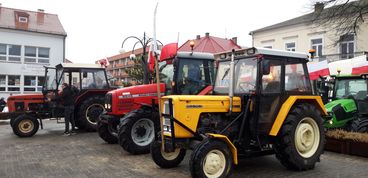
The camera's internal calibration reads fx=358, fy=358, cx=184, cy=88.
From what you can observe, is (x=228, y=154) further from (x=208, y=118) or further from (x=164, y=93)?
(x=164, y=93)

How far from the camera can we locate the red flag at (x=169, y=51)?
827cm

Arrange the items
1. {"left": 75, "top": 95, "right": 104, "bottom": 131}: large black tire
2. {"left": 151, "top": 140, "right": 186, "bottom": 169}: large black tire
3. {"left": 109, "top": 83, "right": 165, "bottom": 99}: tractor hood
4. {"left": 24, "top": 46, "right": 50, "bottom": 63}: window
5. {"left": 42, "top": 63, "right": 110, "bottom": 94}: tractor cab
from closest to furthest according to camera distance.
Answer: {"left": 151, "top": 140, "right": 186, "bottom": 169}: large black tire, {"left": 109, "top": 83, "right": 165, "bottom": 99}: tractor hood, {"left": 75, "top": 95, "right": 104, "bottom": 131}: large black tire, {"left": 42, "top": 63, "right": 110, "bottom": 94}: tractor cab, {"left": 24, "top": 46, "right": 50, "bottom": 63}: window

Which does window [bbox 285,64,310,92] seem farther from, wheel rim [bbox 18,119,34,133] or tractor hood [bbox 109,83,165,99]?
wheel rim [bbox 18,119,34,133]

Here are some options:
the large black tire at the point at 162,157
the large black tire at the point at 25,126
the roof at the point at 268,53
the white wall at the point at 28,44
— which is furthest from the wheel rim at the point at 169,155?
the white wall at the point at 28,44

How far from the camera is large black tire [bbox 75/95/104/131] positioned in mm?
11586

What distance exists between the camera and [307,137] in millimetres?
6512

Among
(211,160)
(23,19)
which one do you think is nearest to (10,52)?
(23,19)

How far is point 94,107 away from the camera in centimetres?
1177

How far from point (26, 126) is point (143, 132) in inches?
198

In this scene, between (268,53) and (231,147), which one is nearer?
(231,147)

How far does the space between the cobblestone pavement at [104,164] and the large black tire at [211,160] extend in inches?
26.7

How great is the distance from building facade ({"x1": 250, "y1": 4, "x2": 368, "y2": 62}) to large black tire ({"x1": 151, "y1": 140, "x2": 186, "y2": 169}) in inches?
679

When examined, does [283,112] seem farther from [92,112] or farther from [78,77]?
[78,77]

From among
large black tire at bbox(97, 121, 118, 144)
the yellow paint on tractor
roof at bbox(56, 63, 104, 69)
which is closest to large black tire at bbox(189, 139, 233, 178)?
the yellow paint on tractor
